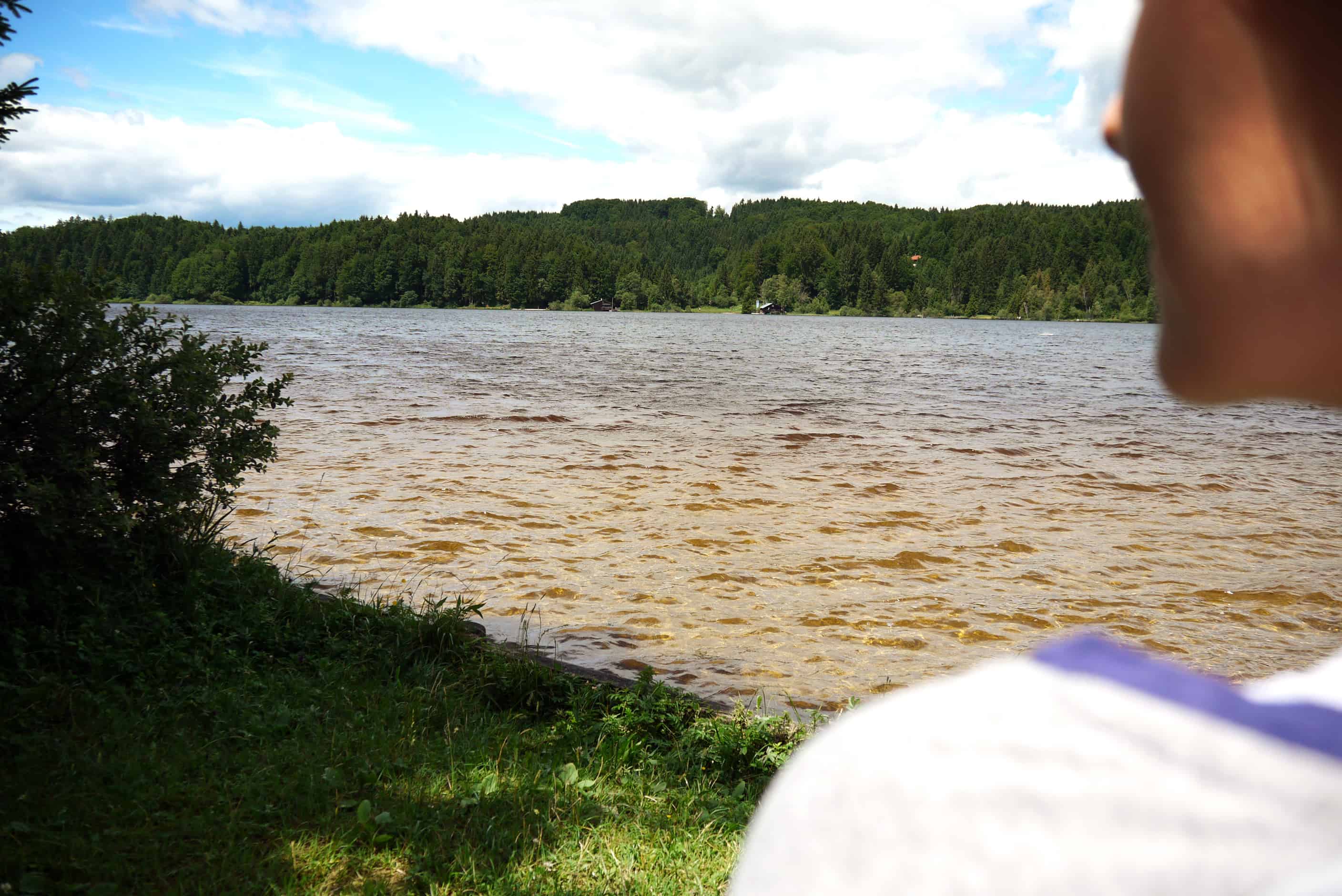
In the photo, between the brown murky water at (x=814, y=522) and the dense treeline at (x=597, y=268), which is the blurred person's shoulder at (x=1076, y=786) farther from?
the dense treeline at (x=597, y=268)

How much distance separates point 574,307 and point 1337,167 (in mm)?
163759

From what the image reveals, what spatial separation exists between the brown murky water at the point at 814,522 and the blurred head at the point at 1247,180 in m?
6.80

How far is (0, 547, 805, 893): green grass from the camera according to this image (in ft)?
12.6

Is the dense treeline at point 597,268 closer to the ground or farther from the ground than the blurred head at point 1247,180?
farther from the ground

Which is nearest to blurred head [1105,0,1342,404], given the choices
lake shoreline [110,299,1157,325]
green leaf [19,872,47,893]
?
green leaf [19,872,47,893]

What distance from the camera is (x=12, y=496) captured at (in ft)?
16.7

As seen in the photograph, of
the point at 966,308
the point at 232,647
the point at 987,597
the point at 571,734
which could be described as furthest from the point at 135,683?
the point at 966,308

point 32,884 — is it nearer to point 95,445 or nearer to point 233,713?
point 233,713

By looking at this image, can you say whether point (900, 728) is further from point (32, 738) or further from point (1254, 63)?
point (32, 738)

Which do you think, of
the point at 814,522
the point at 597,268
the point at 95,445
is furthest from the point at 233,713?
the point at 597,268

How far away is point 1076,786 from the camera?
40cm

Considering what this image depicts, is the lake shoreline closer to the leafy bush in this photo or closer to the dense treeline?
the dense treeline

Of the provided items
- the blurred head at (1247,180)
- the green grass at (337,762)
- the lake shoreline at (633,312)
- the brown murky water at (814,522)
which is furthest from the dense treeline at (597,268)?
the blurred head at (1247,180)

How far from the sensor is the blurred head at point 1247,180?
49 centimetres
